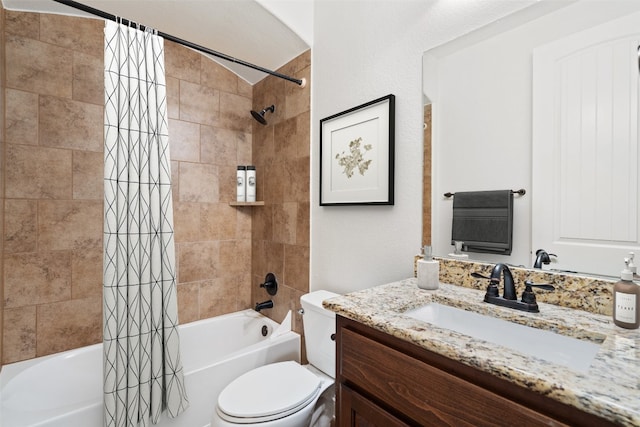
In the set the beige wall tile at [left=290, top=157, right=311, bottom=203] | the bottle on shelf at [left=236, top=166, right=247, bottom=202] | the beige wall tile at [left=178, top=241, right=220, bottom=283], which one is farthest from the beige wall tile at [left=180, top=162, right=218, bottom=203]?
the beige wall tile at [left=290, top=157, right=311, bottom=203]

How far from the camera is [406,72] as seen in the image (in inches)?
51.8

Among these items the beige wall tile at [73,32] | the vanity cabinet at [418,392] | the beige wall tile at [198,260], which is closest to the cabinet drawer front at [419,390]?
the vanity cabinet at [418,392]

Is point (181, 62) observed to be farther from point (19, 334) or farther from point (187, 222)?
point (19, 334)

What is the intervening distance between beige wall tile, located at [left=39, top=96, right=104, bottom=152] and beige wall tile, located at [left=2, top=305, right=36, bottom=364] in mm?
953

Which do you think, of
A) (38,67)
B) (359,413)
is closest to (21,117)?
(38,67)

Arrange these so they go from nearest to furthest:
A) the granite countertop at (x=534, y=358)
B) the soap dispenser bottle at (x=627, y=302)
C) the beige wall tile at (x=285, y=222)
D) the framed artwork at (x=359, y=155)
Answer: the granite countertop at (x=534, y=358), the soap dispenser bottle at (x=627, y=302), the framed artwork at (x=359, y=155), the beige wall tile at (x=285, y=222)

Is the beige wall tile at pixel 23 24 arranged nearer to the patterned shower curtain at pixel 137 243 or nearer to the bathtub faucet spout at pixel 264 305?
the patterned shower curtain at pixel 137 243

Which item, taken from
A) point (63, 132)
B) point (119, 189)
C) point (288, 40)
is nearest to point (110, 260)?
point (119, 189)

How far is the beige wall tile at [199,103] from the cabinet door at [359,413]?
6.69ft

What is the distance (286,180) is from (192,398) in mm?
1382

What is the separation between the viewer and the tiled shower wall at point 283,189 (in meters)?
1.91

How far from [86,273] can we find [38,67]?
1.22 meters

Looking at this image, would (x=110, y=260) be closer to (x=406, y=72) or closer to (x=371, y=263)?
(x=371, y=263)

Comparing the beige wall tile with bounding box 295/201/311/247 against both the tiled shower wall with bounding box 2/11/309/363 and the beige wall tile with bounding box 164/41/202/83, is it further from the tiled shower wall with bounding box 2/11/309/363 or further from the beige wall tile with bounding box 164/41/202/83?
the beige wall tile with bounding box 164/41/202/83
